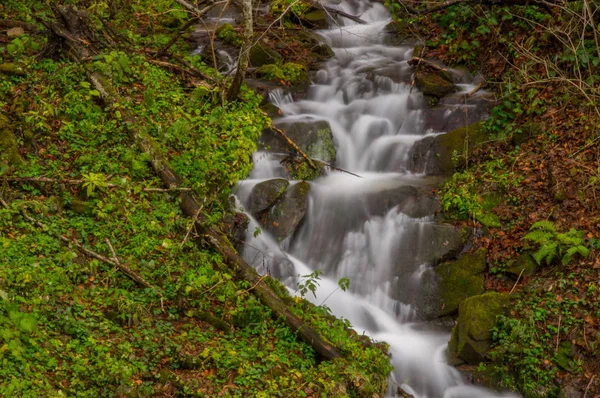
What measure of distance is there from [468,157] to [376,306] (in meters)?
3.25

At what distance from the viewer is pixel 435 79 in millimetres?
11758

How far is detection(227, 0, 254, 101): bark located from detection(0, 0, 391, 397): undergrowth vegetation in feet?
1.01

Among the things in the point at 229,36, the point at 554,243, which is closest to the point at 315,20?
the point at 229,36

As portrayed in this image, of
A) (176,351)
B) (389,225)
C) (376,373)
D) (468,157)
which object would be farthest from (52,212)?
(468,157)

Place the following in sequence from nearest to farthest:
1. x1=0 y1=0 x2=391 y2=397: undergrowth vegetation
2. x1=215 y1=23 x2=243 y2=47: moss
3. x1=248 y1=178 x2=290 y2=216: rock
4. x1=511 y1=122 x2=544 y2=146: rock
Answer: x1=0 y1=0 x2=391 y2=397: undergrowth vegetation
x1=248 y1=178 x2=290 y2=216: rock
x1=511 y1=122 x2=544 y2=146: rock
x1=215 y1=23 x2=243 y2=47: moss

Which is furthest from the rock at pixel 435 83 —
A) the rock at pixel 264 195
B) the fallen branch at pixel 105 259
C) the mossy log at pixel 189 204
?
the fallen branch at pixel 105 259

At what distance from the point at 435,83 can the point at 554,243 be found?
5114 mm

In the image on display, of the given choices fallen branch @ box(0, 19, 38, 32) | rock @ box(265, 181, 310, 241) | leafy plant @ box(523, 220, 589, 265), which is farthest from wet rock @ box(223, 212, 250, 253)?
fallen branch @ box(0, 19, 38, 32)

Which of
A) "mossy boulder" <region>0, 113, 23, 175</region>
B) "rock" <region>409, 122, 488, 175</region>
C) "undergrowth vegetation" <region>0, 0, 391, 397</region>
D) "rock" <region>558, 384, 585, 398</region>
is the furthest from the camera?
"rock" <region>409, 122, 488, 175</region>

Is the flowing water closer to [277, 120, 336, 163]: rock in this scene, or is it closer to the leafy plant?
[277, 120, 336, 163]: rock

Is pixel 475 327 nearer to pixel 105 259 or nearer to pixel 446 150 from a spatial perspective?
pixel 446 150

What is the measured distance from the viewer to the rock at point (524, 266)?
7840 millimetres

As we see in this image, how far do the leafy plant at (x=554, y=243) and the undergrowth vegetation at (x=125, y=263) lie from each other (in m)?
2.66

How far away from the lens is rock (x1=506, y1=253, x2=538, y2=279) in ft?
25.7
